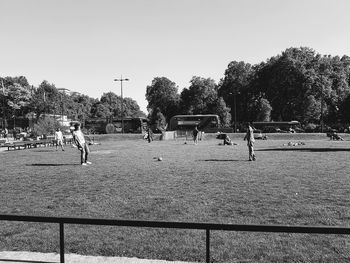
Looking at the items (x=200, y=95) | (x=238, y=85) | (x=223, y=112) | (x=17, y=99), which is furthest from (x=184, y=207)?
(x=17, y=99)

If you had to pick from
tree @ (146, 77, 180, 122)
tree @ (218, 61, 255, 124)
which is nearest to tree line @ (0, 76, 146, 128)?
tree @ (146, 77, 180, 122)

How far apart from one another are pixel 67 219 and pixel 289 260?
9.95 ft

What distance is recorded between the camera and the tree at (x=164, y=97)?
92438 millimetres

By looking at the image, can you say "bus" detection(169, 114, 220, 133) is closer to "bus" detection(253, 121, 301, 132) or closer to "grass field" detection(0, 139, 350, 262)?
"bus" detection(253, 121, 301, 132)

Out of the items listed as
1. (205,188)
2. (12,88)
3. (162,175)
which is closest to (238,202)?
(205,188)

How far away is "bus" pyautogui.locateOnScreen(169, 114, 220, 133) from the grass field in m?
56.5

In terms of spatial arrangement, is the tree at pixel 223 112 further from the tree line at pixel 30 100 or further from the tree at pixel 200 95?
the tree line at pixel 30 100

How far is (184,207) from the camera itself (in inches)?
298

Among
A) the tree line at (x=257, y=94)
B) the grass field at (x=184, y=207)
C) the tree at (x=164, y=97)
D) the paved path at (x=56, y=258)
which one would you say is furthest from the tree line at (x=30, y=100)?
the paved path at (x=56, y=258)

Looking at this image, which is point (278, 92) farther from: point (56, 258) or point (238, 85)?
point (56, 258)

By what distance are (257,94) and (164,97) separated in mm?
26883

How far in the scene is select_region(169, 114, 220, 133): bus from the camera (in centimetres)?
7044

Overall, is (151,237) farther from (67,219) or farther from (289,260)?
(67,219)

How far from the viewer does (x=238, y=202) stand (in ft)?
26.1
